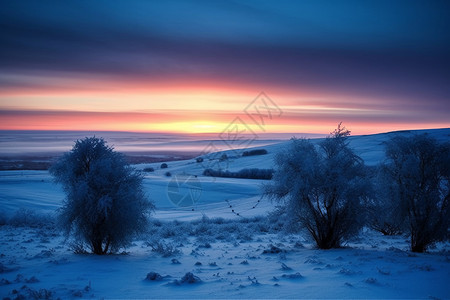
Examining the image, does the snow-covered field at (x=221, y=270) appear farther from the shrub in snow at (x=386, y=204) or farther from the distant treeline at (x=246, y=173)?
the distant treeline at (x=246, y=173)

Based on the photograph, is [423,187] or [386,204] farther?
[386,204]

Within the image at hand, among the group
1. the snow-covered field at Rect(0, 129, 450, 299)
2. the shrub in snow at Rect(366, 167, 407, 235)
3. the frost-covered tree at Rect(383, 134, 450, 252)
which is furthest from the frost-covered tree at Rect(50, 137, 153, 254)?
the frost-covered tree at Rect(383, 134, 450, 252)

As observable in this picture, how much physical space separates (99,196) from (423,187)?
11740 mm

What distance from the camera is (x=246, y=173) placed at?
4625 centimetres

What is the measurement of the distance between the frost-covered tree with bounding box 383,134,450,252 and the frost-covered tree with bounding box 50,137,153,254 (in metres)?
9.69

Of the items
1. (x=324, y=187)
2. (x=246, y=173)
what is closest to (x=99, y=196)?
(x=324, y=187)

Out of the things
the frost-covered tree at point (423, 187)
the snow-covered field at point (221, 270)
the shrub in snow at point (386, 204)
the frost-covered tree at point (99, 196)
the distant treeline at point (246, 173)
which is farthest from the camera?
the distant treeline at point (246, 173)

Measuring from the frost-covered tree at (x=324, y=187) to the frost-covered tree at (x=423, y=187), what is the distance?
144 cm

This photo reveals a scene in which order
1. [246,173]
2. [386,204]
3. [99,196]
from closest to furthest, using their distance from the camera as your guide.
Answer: [99,196]
[386,204]
[246,173]

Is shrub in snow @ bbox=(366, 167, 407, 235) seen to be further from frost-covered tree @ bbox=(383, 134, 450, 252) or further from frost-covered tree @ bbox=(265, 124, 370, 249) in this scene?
frost-covered tree @ bbox=(265, 124, 370, 249)

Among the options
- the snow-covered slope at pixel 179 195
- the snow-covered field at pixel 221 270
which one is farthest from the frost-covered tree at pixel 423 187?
the snow-covered slope at pixel 179 195

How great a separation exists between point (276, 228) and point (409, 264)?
11.0m

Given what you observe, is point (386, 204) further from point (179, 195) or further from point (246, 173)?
point (246, 173)

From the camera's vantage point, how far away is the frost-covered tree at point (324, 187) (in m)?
12.4
